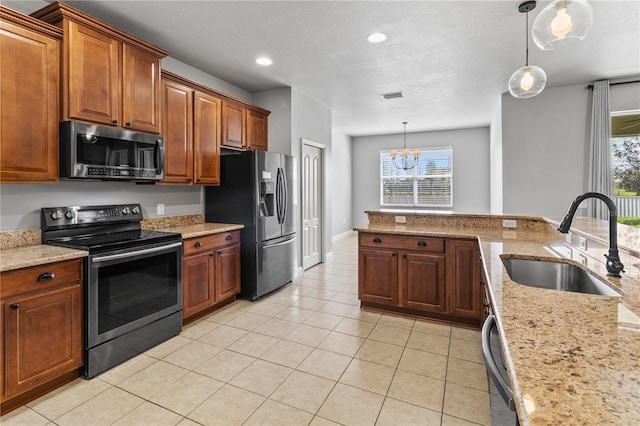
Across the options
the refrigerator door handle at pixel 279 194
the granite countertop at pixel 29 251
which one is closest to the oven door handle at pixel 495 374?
the granite countertop at pixel 29 251

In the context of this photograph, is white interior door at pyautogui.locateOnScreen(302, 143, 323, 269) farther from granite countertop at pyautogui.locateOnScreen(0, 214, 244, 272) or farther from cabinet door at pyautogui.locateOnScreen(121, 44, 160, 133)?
cabinet door at pyautogui.locateOnScreen(121, 44, 160, 133)

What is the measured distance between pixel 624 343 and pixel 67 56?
3302 millimetres

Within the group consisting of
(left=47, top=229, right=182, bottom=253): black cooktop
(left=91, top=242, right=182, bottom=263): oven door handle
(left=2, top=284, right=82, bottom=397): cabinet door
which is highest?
(left=47, top=229, right=182, bottom=253): black cooktop

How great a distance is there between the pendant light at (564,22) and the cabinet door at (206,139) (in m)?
3.07

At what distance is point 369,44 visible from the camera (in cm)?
329

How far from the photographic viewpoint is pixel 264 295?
3.99 meters

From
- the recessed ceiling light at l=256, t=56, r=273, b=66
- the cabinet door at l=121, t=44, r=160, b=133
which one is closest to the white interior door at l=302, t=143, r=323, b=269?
the recessed ceiling light at l=256, t=56, r=273, b=66

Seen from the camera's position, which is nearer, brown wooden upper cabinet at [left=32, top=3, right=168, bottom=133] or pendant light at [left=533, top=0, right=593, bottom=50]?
pendant light at [left=533, top=0, right=593, bottom=50]

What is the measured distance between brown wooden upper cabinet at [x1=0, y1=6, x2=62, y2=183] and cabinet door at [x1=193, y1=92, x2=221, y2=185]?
132cm

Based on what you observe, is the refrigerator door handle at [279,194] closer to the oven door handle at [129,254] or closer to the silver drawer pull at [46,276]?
the oven door handle at [129,254]

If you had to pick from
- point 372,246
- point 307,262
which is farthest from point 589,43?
point 307,262

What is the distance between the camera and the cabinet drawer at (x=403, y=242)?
3.11m

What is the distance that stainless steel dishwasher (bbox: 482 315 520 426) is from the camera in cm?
84

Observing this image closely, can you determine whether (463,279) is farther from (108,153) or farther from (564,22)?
(108,153)
